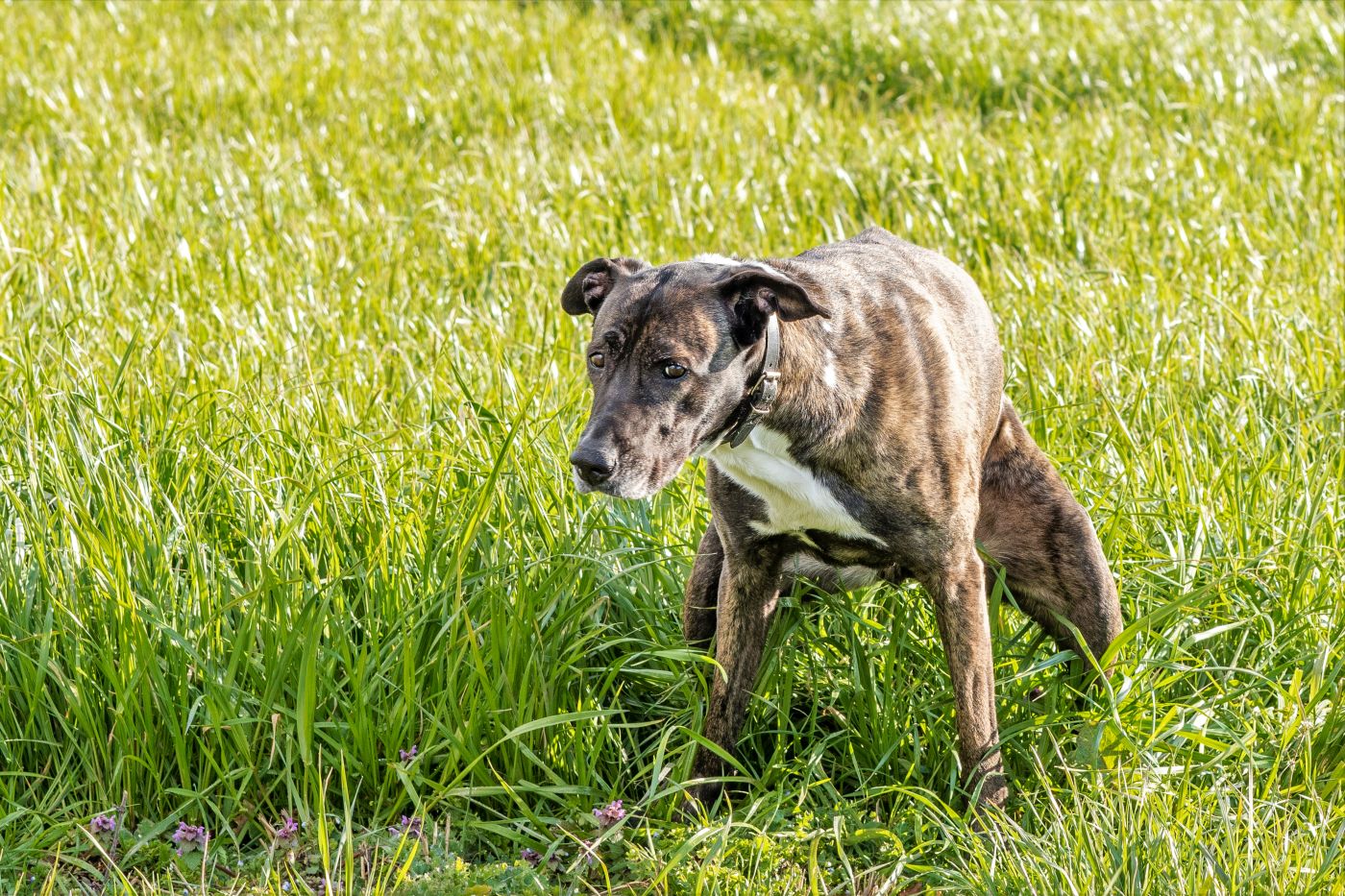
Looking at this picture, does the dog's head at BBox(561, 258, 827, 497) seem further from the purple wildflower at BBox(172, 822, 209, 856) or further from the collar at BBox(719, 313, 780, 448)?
the purple wildflower at BBox(172, 822, 209, 856)

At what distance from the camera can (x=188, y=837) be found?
2699mm

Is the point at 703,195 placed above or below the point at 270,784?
above

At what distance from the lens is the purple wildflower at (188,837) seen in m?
2.69

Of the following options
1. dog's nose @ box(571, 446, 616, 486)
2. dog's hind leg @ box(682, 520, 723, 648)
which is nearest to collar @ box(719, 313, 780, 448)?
dog's nose @ box(571, 446, 616, 486)

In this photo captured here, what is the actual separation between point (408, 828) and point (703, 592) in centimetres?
84

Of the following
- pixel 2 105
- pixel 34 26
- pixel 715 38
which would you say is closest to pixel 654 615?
pixel 2 105

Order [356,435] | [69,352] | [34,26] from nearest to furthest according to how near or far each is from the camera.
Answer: [356,435]
[69,352]
[34,26]

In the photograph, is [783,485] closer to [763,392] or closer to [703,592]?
[763,392]

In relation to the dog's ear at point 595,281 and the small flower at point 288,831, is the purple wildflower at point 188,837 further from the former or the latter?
the dog's ear at point 595,281

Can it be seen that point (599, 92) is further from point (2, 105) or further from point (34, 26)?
point (34, 26)

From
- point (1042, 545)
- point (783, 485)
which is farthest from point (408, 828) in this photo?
point (1042, 545)

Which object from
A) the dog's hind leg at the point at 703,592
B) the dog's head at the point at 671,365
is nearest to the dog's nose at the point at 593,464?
the dog's head at the point at 671,365

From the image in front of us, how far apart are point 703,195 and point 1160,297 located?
1.92 meters

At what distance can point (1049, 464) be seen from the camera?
3238 mm
